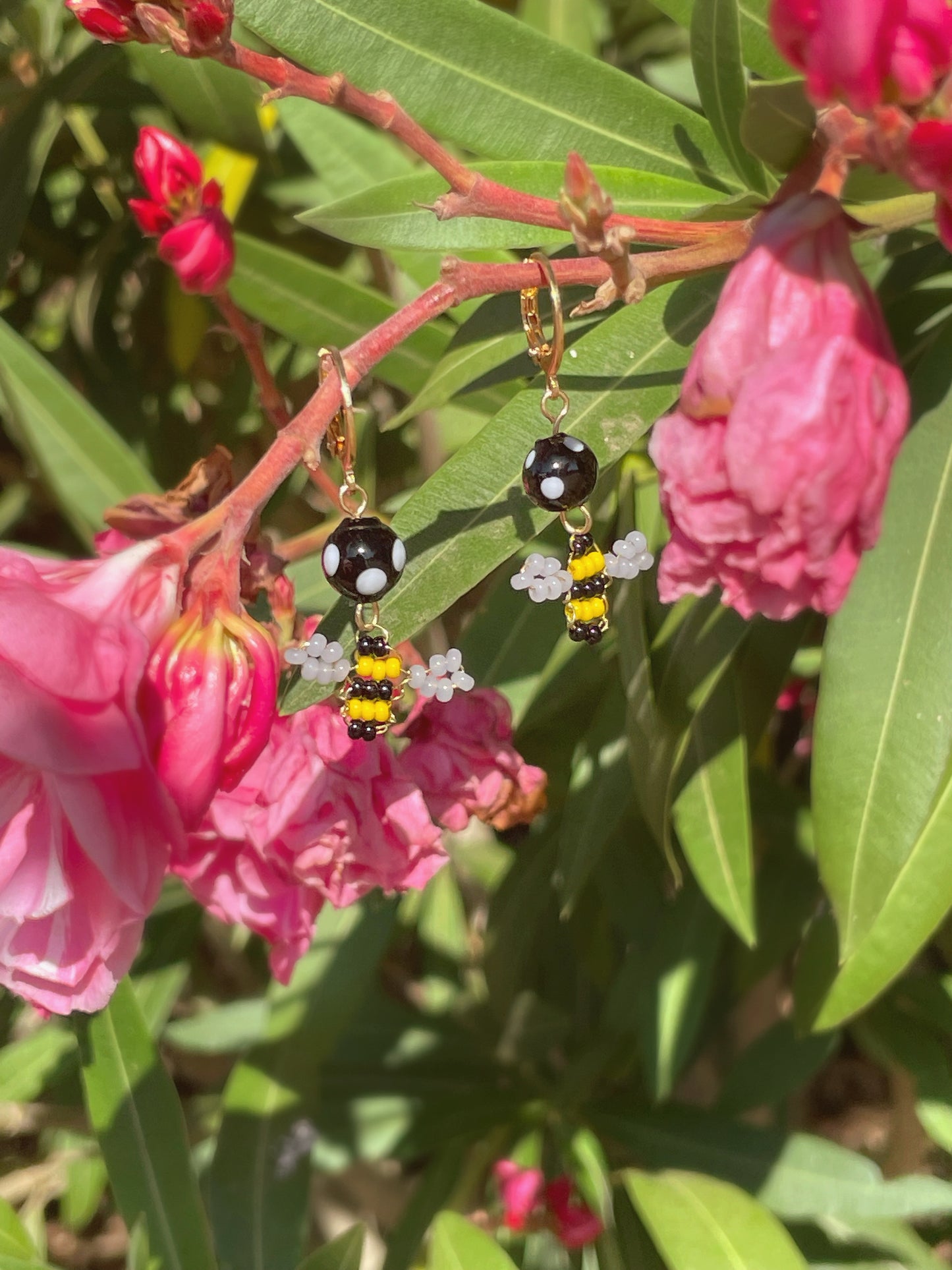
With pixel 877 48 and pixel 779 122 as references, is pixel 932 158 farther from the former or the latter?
pixel 779 122

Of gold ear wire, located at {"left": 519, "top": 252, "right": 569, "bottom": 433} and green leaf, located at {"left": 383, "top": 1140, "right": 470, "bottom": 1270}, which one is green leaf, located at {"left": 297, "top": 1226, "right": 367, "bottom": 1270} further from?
gold ear wire, located at {"left": 519, "top": 252, "right": 569, "bottom": 433}

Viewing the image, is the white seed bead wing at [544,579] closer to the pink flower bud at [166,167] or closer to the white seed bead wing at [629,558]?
the white seed bead wing at [629,558]

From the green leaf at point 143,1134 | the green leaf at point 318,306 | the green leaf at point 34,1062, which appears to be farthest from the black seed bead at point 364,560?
the green leaf at point 34,1062

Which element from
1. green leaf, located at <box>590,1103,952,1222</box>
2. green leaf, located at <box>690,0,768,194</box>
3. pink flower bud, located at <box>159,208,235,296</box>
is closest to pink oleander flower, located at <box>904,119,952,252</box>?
green leaf, located at <box>690,0,768,194</box>

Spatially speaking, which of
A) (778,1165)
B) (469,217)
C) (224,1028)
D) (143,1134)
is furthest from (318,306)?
(778,1165)

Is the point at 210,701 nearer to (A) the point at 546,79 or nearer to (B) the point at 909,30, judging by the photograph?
(B) the point at 909,30
